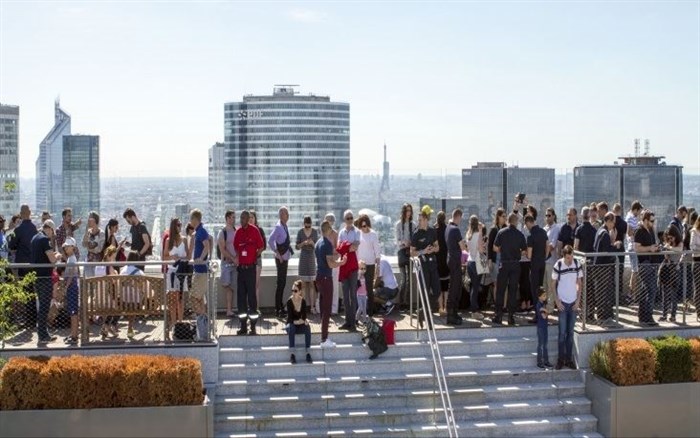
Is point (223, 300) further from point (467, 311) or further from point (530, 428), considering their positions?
point (530, 428)

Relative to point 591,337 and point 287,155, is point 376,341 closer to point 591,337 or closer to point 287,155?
point 591,337

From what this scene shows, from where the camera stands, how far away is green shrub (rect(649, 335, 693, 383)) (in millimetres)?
12578

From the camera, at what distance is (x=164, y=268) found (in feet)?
42.0

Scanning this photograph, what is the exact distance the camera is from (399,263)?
15.2 m

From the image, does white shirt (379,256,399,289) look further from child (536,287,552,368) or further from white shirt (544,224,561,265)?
white shirt (544,224,561,265)

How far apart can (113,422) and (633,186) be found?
11709mm

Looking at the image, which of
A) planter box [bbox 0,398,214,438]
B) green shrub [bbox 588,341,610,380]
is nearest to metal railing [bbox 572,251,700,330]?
green shrub [bbox 588,341,610,380]

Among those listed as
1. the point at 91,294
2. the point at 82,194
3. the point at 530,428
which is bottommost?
the point at 530,428

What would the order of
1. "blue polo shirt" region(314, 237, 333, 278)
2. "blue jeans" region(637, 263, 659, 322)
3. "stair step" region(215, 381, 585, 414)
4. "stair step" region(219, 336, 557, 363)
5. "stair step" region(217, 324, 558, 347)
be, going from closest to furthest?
"stair step" region(215, 381, 585, 414) → "stair step" region(219, 336, 557, 363) → "stair step" region(217, 324, 558, 347) → "blue polo shirt" region(314, 237, 333, 278) → "blue jeans" region(637, 263, 659, 322)

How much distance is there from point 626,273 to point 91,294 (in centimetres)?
885

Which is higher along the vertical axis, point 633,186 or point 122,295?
point 633,186

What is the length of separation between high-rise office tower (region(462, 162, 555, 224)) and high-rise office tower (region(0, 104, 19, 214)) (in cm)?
841

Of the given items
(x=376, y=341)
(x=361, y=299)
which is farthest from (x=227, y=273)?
(x=376, y=341)

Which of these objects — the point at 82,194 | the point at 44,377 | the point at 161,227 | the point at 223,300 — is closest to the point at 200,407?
the point at 44,377
